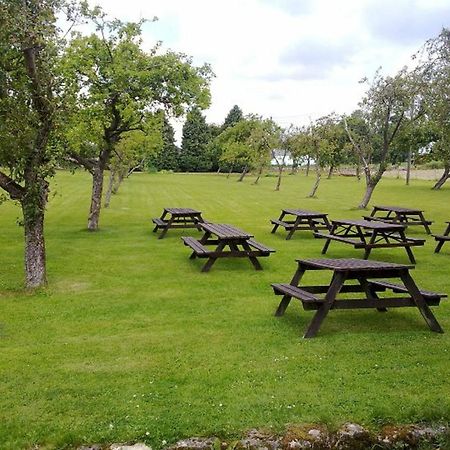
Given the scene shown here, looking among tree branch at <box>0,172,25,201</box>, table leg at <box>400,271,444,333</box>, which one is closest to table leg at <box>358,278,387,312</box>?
table leg at <box>400,271,444,333</box>

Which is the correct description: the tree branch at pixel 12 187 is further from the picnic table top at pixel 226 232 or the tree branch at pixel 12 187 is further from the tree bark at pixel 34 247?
the picnic table top at pixel 226 232

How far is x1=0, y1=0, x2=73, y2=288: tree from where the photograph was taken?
8289 millimetres

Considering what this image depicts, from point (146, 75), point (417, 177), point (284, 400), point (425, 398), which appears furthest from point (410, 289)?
point (417, 177)

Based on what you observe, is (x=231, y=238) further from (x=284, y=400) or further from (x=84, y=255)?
(x=284, y=400)

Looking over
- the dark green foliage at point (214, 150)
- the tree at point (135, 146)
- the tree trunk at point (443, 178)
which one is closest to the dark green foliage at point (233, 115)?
the dark green foliage at point (214, 150)

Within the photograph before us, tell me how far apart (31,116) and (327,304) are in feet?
18.2

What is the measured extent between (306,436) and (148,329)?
313cm

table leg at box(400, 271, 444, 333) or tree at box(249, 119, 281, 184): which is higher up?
tree at box(249, 119, 281, 184)

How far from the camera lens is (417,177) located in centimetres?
5922

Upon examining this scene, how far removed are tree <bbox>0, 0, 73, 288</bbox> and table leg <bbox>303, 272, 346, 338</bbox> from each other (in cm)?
483

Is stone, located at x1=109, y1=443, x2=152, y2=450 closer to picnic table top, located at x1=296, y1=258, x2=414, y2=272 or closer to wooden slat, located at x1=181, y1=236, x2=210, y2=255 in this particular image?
picnic table top, located at x1=296, y1=258, x2=414, y2=272

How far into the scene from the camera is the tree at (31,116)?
8.29m

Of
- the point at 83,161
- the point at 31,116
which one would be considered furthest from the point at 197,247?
the point at 83,161

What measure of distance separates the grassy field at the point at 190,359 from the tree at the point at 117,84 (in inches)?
207
